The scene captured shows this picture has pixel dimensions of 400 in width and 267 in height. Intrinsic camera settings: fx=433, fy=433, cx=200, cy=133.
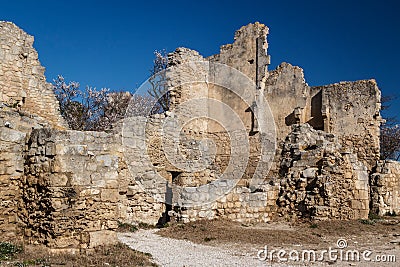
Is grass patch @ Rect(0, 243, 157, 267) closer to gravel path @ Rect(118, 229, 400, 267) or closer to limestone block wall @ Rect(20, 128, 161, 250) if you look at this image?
limestone block wall @ Rect(20, 128, 161, 250)

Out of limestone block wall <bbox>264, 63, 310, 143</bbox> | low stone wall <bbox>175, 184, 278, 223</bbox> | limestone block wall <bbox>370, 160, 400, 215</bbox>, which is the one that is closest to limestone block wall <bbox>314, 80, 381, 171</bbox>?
limestone block wall <bbox>370, 160, 400, 215</bbox>

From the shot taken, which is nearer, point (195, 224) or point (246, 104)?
point (195, 224)

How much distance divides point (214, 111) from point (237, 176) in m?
4.08

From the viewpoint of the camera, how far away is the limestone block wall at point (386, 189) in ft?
55.3

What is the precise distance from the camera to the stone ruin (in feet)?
23.6

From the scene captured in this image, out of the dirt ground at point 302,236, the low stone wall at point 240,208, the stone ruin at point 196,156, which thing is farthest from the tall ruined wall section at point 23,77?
the dirt ground at point 302,236

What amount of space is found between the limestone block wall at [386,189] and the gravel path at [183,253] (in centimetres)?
996

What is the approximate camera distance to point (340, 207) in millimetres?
12844

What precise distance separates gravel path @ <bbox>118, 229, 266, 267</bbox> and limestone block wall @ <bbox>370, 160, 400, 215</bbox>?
9963 millimetres

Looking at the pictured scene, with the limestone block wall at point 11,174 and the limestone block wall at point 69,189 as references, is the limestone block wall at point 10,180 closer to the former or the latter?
the limestone block wall at point 11,174

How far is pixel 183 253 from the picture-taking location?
8.63 metres

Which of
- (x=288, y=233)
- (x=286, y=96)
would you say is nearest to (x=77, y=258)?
(x=288, y=233)

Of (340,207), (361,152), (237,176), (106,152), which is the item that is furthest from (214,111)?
(106,152)

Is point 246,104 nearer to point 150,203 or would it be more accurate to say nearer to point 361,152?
point 361,152
